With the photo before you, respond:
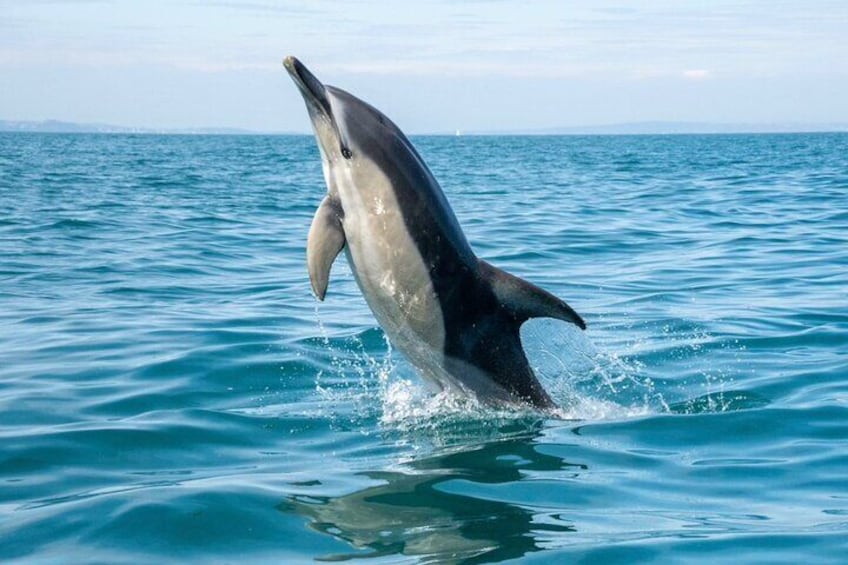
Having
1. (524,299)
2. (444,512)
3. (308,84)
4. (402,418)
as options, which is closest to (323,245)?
(308,84)

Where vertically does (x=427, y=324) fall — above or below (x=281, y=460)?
above

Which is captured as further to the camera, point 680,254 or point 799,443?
point 680,254

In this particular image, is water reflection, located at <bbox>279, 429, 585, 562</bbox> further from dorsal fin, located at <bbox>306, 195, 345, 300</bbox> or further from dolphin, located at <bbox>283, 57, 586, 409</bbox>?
dorsal fin, located at <bbox>306, 195, 345, 300</bbox>

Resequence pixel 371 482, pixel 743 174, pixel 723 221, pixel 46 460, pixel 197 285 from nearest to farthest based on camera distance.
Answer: pixel 371 482 < pixel 46 460 < pixel 197 285 < pixel 723 221 < pixel 743 174

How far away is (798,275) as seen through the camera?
1532 cm

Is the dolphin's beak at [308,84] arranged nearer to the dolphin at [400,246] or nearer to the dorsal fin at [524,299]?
the dolphin at [400,246]

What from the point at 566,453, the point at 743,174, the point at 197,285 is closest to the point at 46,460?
the point at 566,453

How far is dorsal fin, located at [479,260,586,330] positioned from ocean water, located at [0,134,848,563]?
0.80 meters

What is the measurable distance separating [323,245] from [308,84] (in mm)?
949

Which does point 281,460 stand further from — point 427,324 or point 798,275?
point 798,275

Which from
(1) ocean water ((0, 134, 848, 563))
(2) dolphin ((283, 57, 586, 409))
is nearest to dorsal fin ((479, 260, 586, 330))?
(2) dolphin ((283, 57, 586, 409))

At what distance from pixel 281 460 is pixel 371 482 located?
2.86 feet

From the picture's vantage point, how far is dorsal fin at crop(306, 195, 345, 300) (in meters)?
7.02

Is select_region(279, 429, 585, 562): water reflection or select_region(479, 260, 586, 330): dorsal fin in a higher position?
select_region(479, 260, 586, 330): dorsal fin
